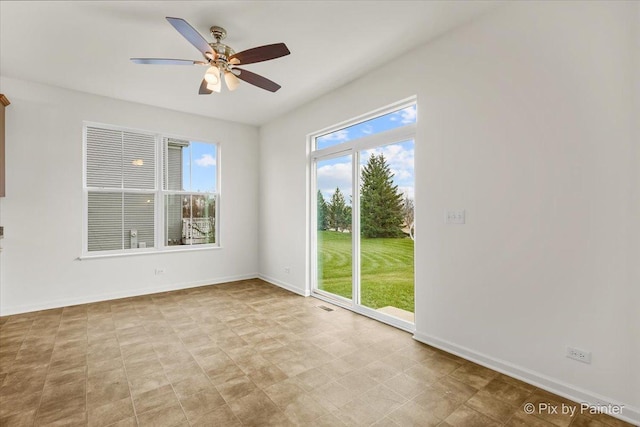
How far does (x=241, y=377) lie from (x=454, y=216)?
7.59 feet

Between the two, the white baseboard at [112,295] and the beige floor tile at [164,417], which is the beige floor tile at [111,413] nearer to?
the beige floor tile at [164,417]

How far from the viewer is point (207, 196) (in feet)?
18.2

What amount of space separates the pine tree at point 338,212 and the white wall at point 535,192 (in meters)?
1.30

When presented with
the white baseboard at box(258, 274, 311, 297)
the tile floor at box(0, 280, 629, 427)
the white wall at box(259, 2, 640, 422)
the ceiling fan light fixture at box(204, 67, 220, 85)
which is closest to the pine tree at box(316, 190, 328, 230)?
the white baseboard at box(258, 274, 311, 297)

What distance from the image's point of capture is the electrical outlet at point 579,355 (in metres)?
2.08

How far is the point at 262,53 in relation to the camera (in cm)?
253

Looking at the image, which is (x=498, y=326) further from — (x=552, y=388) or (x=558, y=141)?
(x=558, y=141)

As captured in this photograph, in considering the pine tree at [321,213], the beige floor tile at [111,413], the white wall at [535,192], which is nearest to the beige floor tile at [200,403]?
the beige floor tile at [111,413]

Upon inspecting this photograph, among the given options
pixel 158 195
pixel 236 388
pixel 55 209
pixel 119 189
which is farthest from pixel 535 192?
pixel 55 209

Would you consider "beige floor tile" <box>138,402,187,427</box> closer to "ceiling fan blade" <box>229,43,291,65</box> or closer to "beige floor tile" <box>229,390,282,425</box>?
"beige floor tile" <box>229,390,282,425</box>

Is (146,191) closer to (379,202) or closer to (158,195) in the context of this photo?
(158,195)

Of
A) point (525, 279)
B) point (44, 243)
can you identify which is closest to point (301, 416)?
point (525, 279)

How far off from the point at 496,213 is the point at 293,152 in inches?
131

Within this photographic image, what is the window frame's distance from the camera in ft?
14.5
